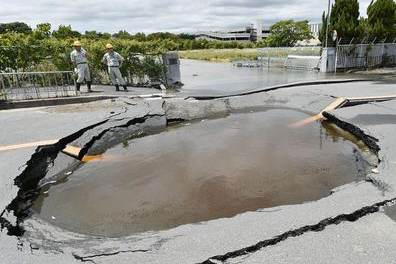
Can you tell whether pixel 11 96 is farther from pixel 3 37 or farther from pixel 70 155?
pixel 70 155

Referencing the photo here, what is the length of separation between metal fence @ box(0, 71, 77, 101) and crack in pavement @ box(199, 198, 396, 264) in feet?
32.7

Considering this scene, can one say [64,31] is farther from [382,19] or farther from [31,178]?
[382,19]

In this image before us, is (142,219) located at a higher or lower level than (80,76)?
lower

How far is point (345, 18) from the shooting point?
1784cm

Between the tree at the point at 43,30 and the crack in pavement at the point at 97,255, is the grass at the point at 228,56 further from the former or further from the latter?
the crack in pavement at the point at 97,255

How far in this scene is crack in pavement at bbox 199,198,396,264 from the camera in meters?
3.19

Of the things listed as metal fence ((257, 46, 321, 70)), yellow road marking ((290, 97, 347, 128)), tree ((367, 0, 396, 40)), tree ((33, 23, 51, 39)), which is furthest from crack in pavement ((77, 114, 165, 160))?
tree ((367, 0, 396, 40))

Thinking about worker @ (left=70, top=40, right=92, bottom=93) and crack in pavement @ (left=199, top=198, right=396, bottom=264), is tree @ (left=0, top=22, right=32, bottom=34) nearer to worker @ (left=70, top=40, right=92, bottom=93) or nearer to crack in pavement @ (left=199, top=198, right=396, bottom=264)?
worker @ (left=70, top=40, right=92, bottom=93)

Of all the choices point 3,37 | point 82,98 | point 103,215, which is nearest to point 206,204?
point 103,215

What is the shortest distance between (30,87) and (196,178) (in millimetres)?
8774

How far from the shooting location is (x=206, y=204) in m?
4.90

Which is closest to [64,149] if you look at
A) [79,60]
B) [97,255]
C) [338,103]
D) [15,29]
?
[97,255]

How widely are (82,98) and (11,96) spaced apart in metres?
2.36

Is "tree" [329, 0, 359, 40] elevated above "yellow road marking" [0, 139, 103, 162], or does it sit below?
above
